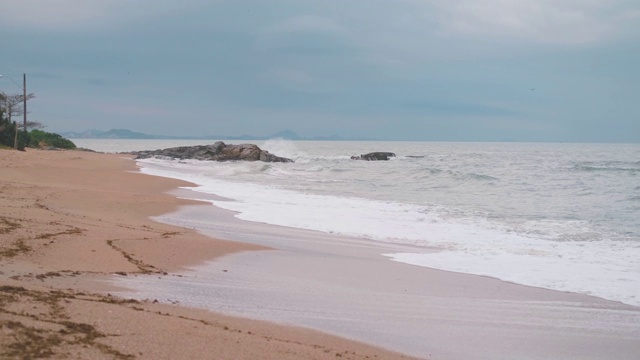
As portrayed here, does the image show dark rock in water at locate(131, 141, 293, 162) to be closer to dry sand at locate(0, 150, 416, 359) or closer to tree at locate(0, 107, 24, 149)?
tree at locate(0, 107, 24, 149)

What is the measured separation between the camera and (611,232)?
13836 mm

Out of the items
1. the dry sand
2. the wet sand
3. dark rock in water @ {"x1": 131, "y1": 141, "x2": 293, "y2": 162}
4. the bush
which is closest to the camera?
the dry sand

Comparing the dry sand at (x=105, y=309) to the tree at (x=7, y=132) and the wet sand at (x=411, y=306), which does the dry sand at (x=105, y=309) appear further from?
the tree at (x=7, y=132)

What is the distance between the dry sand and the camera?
4117mm

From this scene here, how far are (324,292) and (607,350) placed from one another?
3.24 meters

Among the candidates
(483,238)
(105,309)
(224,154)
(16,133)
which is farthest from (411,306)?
(224,154)

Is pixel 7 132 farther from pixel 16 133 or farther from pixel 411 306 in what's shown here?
pixel 411 306

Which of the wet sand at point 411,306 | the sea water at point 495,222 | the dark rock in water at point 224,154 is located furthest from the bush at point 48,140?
the wet sand at point 411,306

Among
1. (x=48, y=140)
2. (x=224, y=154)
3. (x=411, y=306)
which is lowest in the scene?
(x=411, y=306)

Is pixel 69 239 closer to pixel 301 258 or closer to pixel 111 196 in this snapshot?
pixel 301 258

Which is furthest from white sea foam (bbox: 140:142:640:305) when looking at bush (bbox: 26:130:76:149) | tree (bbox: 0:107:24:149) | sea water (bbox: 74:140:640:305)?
bush (bbox: 26:130:76:149)

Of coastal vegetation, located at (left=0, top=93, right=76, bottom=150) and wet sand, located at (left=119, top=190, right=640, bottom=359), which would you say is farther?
coastal vegetation, located at (left=0, top=93, right=76, bottom=150)

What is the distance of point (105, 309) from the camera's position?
4.99 metres

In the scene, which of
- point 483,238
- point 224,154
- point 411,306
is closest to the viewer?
point 411,306
